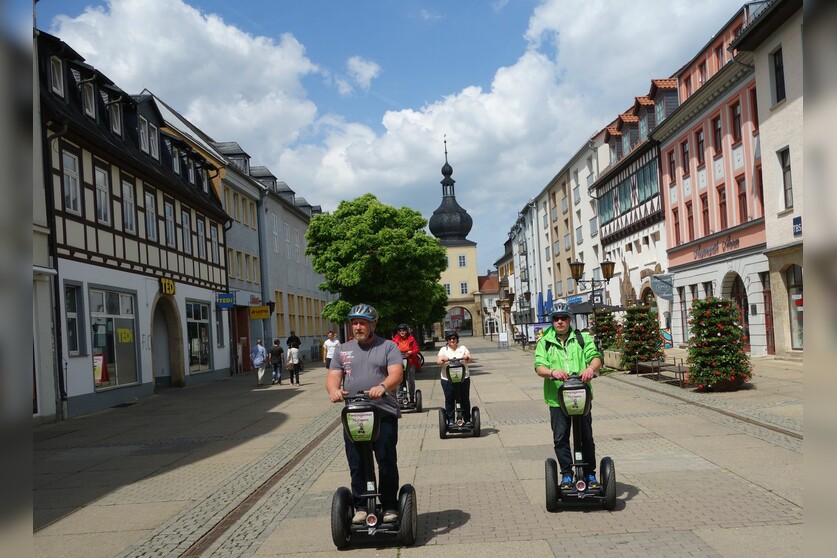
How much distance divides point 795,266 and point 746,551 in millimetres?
19053

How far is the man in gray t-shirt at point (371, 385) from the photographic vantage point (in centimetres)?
636

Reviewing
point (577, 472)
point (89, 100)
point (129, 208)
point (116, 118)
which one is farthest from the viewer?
point (116, 118)

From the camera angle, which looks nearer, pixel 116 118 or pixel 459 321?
pixel 116 118

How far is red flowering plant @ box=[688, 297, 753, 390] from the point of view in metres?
16.7

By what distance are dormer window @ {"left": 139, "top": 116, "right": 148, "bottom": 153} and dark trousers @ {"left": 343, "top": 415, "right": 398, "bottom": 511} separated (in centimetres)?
2362

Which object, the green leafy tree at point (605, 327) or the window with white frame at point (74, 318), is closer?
the window with white frame at point (74, 318)

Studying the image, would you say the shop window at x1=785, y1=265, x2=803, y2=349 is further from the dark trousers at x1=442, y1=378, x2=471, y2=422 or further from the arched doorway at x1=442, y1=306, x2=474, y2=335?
the arched doorway at x1=442, y1=306, x2=474, y2=335

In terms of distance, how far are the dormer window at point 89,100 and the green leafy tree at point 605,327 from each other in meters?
18.3

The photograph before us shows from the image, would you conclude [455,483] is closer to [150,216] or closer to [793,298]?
[793,298]

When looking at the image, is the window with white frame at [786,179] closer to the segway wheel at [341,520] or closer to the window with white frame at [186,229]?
the segway wheel at [341,520]

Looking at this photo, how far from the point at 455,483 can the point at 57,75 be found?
17.4 meters

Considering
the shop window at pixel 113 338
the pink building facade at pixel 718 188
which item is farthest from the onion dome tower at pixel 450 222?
the shop window at pixel 113 338

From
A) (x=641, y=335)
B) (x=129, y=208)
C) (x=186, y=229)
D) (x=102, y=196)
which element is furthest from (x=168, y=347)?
(x=641, y=335)

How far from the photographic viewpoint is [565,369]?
741 cm
